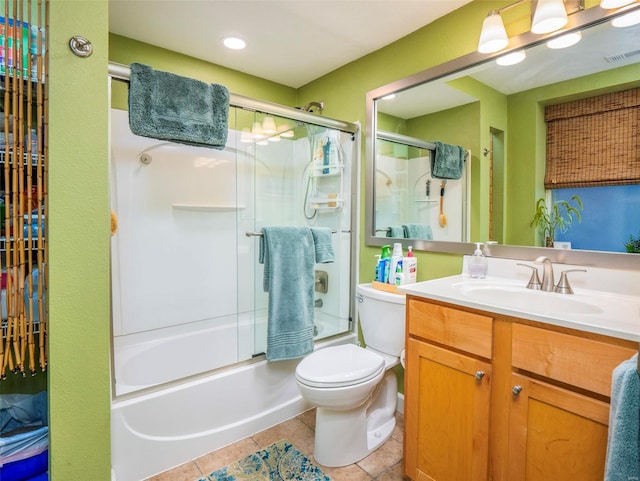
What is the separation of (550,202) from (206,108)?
63.4 inches

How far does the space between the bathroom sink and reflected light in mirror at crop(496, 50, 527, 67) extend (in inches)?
41.1

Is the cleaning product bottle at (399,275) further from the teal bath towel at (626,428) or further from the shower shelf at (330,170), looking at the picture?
the teal bath towel at (626,428)

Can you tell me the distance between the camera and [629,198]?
133 centimetres

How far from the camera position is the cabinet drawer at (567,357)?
0.96 meters

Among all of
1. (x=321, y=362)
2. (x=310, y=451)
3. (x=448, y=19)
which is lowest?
(x=310, y=451)

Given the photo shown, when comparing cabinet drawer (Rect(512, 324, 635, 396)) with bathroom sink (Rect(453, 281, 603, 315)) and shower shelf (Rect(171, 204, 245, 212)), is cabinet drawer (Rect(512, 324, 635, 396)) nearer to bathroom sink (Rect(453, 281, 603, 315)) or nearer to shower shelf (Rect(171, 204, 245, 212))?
bathroom sink (Rect(453, 281, 603, 315))

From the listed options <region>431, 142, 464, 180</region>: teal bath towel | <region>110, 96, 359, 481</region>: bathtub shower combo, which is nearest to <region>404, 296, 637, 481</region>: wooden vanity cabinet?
<region>431, 142, 464, 180</region>: teal bath towel

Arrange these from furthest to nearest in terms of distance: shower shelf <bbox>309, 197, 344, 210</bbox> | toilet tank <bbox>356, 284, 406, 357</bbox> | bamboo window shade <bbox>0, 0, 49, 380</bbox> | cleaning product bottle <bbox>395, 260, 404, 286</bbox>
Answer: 1. shower shelf <bbox>309, 197, 344, 210</bbox>
2. cleaning product bottle <bbox>395, 260, 404, 286</bbox>
3. toilet tank <bbox>356, 284, 406, 357</bbox>
4. bamboo window shade <bbox>0, 0, 49, 380</bbox>

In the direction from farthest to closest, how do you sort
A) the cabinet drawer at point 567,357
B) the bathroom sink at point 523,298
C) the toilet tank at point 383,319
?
the toilet tank at point 383,319 < the bathroom sink at point 523,298 < the cabinet drawer at point 567,357

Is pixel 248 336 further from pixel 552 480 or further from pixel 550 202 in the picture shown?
pixel 550 202

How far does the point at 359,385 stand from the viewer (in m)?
1.57

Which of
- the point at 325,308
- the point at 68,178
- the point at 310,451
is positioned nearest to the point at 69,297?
the point at 68,178

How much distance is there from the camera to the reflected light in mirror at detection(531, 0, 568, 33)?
54.1 inches

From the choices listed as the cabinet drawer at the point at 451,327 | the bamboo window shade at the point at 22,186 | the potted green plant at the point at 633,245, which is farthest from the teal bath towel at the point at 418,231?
the bamboo window shade at the point at 22,186
